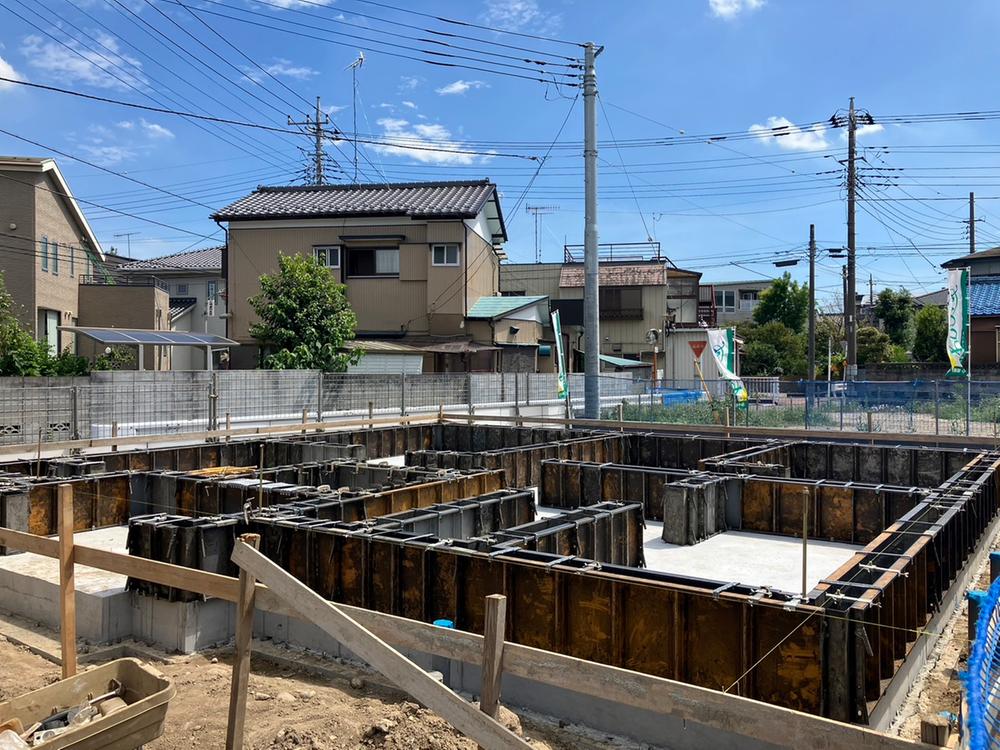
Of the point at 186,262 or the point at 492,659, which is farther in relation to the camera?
the point at 186,262

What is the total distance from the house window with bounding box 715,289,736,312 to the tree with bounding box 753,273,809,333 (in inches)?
669

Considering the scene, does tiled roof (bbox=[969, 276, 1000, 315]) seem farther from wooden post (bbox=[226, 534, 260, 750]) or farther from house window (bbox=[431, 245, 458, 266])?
wooden post (bbox=[226, 534, 260, 750])

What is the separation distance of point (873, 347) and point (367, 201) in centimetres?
3575

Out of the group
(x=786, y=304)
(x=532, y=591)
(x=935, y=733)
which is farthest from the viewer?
(x=786, y=304)

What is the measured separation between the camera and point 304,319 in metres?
27.3

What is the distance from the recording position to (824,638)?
6.16 m

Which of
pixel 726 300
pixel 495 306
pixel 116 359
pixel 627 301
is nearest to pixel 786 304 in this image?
pixel 726 300

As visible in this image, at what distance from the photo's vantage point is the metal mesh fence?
18562 mm

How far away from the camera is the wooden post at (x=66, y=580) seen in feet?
21.4

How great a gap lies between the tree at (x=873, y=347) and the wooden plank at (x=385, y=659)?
53.2 metres

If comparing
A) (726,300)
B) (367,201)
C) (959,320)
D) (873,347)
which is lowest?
(959,320)

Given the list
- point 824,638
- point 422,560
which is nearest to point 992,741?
point 824,638

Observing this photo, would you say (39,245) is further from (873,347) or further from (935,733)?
(873,347)

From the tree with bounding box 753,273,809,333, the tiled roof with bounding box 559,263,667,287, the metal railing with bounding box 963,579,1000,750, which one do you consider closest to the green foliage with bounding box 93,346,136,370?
the tiled roof with bounding box 559,263,667,287
